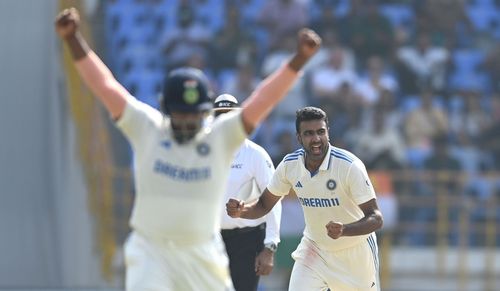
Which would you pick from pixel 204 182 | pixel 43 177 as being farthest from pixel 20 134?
pixel 204 182

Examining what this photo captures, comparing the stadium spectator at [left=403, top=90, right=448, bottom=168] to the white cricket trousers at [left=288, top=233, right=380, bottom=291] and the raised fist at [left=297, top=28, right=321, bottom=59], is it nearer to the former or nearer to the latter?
the white cricket trousers at [left=288, top=233, right=380, bottom=291]

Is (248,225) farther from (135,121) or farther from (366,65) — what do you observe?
(366,65)

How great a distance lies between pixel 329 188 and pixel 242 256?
1.16 meters

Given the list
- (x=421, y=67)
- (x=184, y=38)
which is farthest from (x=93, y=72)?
(x=421, y=67)

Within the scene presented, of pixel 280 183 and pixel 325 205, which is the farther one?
pixel 280 183

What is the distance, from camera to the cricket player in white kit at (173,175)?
19.7 ft

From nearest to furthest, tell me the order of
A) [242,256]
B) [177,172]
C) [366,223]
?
[177,172] → [366,223] → [242,256]

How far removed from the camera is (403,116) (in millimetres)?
15875

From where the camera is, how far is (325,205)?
8.15m

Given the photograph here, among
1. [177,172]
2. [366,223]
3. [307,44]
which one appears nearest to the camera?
[307,44]

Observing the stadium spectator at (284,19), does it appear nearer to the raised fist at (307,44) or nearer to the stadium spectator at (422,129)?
the stadium spectator at (422,129)

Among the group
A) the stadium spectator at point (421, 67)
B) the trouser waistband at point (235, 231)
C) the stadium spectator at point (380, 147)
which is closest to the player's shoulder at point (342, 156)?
the trouser waistband at point (235, 231)

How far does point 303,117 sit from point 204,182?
2.14 meters

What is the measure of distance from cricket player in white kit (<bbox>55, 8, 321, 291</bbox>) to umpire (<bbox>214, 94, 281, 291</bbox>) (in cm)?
262
